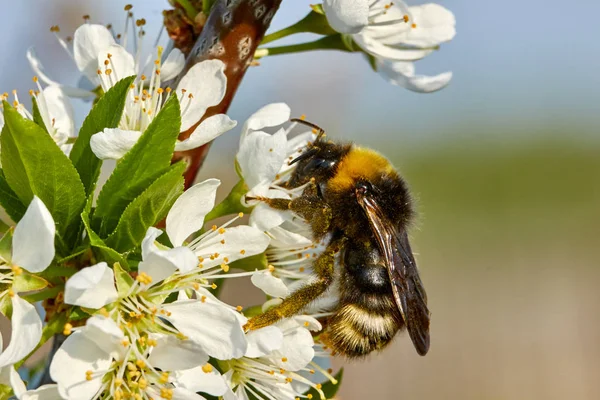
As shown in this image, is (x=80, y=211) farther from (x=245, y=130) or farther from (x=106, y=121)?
(x=245, y=130)

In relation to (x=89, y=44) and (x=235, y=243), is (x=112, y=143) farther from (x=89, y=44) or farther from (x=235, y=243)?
(x=89, y=44)

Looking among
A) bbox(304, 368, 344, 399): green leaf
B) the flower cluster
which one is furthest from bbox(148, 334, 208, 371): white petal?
bbox(304, 368, 344, 399): green leaf

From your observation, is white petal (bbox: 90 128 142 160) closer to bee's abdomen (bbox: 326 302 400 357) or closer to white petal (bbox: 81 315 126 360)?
white petal (bbox: 81 315 126 360)

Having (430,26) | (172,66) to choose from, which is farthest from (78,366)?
(430,26)

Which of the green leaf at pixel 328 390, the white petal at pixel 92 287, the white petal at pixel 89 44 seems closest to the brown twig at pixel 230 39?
the white petal at pixel 89 44

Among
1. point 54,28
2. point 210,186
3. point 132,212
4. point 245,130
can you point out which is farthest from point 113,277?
point 54,28
